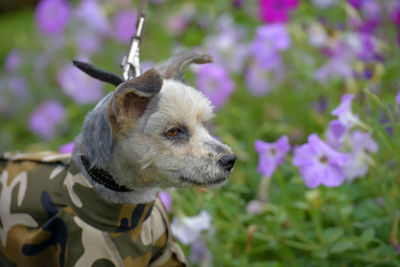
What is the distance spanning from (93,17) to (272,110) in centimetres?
146

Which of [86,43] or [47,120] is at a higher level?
[86,43]

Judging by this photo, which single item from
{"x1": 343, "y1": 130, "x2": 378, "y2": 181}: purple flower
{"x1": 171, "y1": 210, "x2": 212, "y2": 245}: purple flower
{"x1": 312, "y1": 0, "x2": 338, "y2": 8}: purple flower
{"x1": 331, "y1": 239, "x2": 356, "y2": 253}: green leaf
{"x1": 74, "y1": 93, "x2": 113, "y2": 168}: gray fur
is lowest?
{"x1": 171, "y1": 210, "x2": 212, "y2": 245}: purple flower

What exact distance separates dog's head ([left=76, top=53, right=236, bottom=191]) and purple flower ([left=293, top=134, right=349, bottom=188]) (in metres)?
0.44

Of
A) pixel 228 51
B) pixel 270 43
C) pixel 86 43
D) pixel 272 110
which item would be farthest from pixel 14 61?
pixel 270 43

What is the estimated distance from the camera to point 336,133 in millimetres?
1819

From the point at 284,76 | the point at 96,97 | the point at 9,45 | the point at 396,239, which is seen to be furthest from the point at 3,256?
the point at 9,45

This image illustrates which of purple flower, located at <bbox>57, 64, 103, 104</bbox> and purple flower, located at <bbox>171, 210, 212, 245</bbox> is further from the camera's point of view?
purple flower, located at <bbox>57, 64, 103, 104</bbox>

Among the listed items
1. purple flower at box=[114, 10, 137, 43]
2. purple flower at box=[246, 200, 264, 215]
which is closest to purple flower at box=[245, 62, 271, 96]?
purple flower at box=[114, 10, 137, 43]

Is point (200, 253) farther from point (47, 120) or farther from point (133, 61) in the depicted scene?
point (47, 120)

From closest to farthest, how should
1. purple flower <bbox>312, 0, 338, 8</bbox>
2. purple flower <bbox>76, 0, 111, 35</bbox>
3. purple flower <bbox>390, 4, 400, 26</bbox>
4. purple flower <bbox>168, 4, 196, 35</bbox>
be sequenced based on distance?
purple flower <bbox>390, 4, 400, 26</bbox> → purple flower <bbox>312, 0, 338, 8</bbox> → purple flower <bbox>76, 0, 111, 35</bbox> → purple flower <bbox>168, 4, 196, 35</bbox>

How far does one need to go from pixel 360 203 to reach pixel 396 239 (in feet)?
1.31

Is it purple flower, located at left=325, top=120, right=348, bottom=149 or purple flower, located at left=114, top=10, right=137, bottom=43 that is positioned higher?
purple flower, located at left=325, top=120, right=348, bottom=149

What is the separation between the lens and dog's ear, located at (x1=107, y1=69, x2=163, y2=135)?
50.3 inches

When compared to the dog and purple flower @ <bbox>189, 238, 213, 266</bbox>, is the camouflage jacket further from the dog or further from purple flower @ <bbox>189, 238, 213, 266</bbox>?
purple flower @ <bbox>189, 238, 213, 266</bbox>
